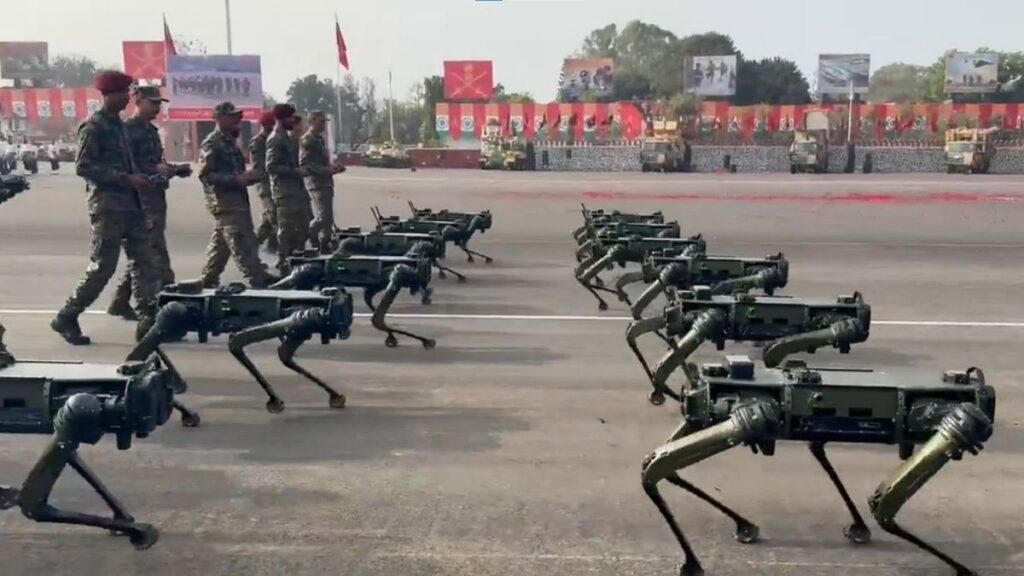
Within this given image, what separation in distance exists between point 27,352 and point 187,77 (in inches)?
1627

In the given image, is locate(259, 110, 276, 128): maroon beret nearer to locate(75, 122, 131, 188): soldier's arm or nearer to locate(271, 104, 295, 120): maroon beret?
locate(271, 104, 295, 120): maroon beret

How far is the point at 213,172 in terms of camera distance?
10.3 meters

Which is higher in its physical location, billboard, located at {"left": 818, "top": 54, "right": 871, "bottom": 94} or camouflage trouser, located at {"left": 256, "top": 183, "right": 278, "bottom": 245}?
billboard, located at {"left": 818, "top": 54, "right": 871, "bottom": 94}

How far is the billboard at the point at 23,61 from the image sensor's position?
93.8 m

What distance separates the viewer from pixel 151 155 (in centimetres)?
981

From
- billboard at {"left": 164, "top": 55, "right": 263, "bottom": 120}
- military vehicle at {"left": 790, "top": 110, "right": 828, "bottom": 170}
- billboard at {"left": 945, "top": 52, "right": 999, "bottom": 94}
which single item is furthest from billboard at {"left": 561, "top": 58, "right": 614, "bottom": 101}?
billboard at {"left": 164, "top": 55, "right": 263, "bottom": 120}

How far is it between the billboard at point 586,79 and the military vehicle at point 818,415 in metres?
80.6

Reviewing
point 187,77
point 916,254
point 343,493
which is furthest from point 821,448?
point 187,77

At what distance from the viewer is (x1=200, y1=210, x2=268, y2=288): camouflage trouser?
10367 mm

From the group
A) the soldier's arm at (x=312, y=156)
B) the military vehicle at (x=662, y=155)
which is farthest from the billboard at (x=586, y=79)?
the soldier's arm at (x=312, y=156)

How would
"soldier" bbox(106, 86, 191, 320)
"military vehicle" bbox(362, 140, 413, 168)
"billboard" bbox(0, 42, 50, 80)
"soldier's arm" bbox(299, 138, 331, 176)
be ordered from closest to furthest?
"soldier" bbox(106, 86, 191, 320)
"soldier's arm" bbox(299, 138, 331, 176)
"military vehicle" bbox(362, 140, 413, 168)
"billboard" bbox(0, 42, 50, 80)

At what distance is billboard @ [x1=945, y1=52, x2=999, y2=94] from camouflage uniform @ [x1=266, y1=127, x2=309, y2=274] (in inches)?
2886

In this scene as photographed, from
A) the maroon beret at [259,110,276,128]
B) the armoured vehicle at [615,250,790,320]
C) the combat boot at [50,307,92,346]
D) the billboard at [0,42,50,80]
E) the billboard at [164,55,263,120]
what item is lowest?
the combat boot at [50,307,92,346]

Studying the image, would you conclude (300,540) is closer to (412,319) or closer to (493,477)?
(493,477)
